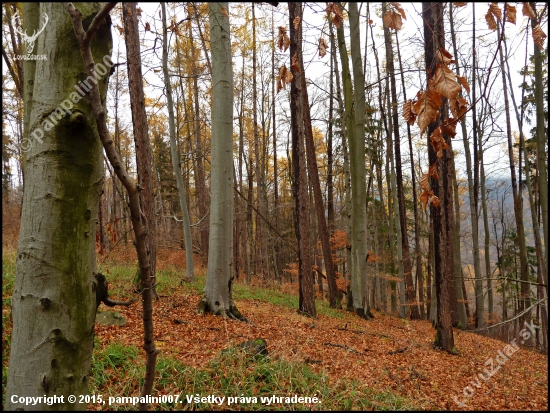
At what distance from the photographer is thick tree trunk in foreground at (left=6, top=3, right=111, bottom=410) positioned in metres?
1.30

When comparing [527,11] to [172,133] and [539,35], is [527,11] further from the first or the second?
[172,133]

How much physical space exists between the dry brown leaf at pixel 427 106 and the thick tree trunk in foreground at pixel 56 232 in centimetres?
130

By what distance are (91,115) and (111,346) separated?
3.00 m

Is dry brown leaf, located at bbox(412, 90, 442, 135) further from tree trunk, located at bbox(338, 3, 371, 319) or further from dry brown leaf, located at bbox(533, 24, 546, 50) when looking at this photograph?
tree trunk, located at bbox(338, 3, 371, 319)

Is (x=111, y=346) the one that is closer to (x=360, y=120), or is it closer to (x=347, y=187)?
(x=360, y=120)

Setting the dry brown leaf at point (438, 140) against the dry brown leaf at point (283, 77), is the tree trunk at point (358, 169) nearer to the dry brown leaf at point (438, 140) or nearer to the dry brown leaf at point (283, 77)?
the dry brown leaf at point (283, 77)

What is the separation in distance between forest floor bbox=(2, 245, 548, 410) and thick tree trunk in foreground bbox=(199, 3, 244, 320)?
42 cm

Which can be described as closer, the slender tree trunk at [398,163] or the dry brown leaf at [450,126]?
the dry brown leaf at [450,126]

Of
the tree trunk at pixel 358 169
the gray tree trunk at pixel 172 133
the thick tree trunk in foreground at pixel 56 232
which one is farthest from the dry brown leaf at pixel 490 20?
the gray tree trunk at pixel 172 133

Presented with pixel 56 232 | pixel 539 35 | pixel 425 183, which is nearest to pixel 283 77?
pixel 425 183

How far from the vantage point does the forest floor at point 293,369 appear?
3041mm

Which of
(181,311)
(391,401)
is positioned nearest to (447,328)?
(391,401)

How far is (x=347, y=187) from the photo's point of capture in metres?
12.2

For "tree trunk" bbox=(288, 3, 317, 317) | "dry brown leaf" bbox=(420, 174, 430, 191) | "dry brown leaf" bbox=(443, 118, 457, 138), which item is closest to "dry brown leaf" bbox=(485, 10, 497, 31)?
"dry brown leaf" bbox=(443, 118, 457, 138)
